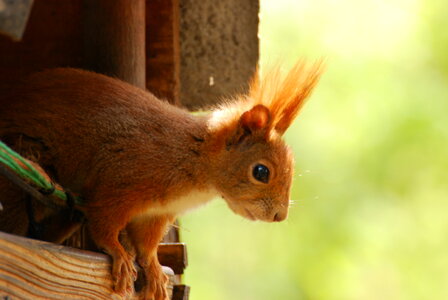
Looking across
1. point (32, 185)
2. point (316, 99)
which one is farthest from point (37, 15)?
point (316, 99)

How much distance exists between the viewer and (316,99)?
8.66 meters

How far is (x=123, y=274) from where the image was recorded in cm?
257

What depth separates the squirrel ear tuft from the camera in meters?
3.00

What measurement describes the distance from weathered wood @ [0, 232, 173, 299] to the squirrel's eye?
2.07 ft

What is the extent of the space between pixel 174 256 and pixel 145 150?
1.84 feet

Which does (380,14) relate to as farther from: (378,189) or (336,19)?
(378,189)

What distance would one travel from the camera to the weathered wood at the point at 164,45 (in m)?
3.66

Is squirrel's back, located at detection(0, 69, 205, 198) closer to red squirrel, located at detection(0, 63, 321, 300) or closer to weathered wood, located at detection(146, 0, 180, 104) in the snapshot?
red squirrel, located at detection(0, 63, 321, 300)

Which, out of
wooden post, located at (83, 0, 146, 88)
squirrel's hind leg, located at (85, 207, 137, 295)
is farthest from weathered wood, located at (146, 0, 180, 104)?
squirrel's hind leg, located at (85, 207, 137, 295)

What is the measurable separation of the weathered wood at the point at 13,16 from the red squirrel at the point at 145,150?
1.08 metres

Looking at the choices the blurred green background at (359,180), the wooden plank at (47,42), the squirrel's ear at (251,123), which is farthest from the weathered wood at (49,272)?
the blurred green background at (359,180)

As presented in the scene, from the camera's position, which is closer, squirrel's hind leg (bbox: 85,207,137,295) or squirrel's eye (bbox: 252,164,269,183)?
squirrel's hind leg (bbox: 85,207,137,295)

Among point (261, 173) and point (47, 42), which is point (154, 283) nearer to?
point (261, 173)

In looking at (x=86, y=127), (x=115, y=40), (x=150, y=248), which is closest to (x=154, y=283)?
(x=150, y=248)
